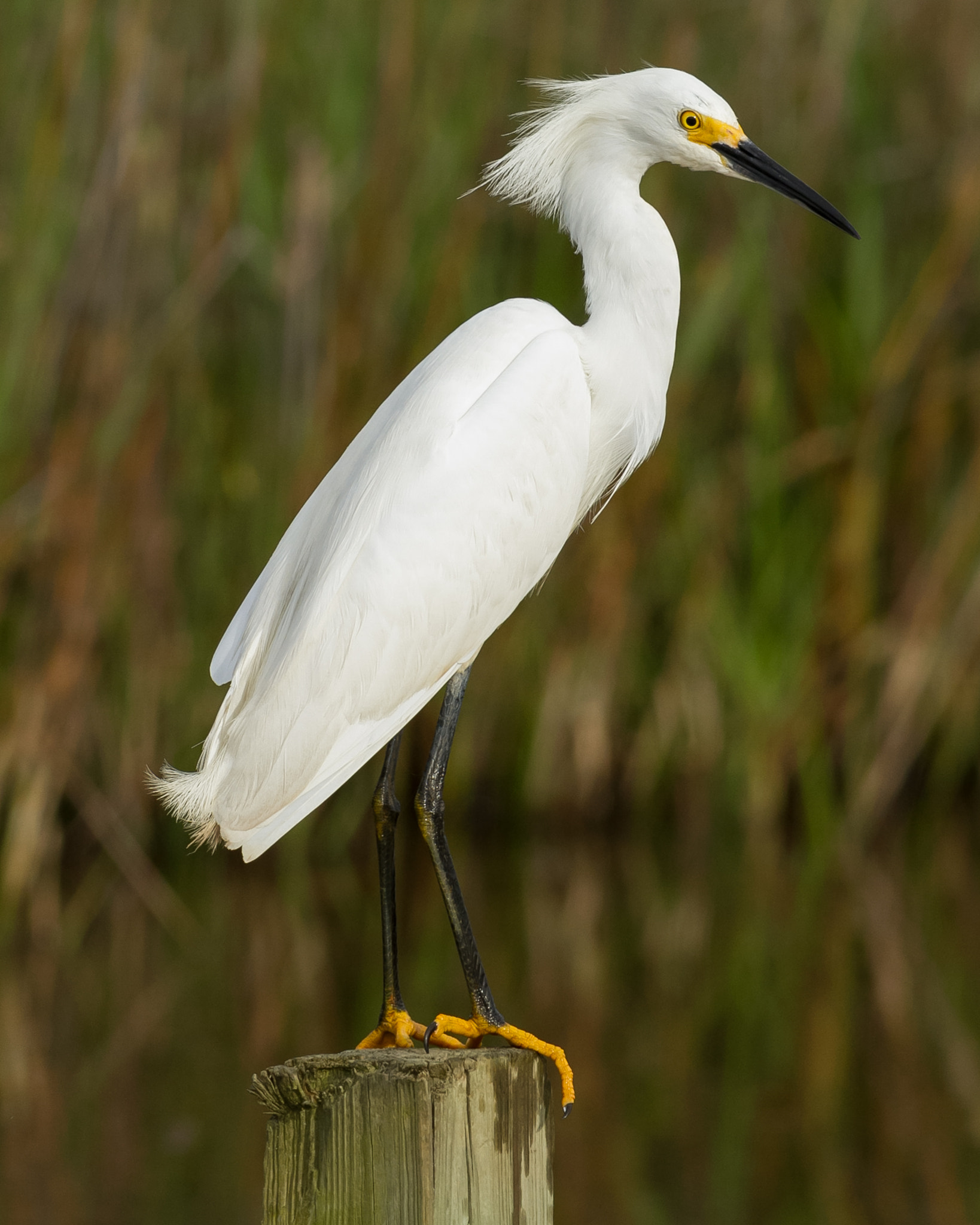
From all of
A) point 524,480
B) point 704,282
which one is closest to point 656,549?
point 704,282

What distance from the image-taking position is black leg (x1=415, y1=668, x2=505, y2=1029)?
6.79ft

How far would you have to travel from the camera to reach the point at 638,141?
2.41 meters

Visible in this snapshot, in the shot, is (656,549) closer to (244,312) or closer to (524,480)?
(244,312)

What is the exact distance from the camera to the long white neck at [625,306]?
7.62ft

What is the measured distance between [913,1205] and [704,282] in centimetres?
240

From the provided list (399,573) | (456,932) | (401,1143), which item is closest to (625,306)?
(399,573)

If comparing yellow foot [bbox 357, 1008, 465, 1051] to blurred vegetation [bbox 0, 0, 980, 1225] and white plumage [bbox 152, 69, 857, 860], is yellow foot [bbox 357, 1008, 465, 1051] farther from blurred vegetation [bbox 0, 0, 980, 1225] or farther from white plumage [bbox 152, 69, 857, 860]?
blurred vegetation [bbox 0, 0, 980, 1225]

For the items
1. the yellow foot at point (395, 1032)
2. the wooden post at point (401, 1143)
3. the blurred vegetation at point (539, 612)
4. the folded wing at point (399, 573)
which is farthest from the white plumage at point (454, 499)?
the blurred vegetation at point (539, 612)

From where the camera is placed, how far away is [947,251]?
4613 millimetres

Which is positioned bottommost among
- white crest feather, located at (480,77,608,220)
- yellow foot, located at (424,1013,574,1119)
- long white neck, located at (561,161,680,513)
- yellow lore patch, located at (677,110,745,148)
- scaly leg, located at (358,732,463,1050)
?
yellow foot, located at (424,1013,574,1119)

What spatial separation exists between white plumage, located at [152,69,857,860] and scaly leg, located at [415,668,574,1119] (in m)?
0.05

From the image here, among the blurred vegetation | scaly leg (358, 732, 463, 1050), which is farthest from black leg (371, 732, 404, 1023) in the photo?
the blurred vegetation

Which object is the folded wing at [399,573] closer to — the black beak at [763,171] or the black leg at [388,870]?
the black leg at [388,870]

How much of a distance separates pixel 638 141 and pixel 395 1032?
4.35 ft
